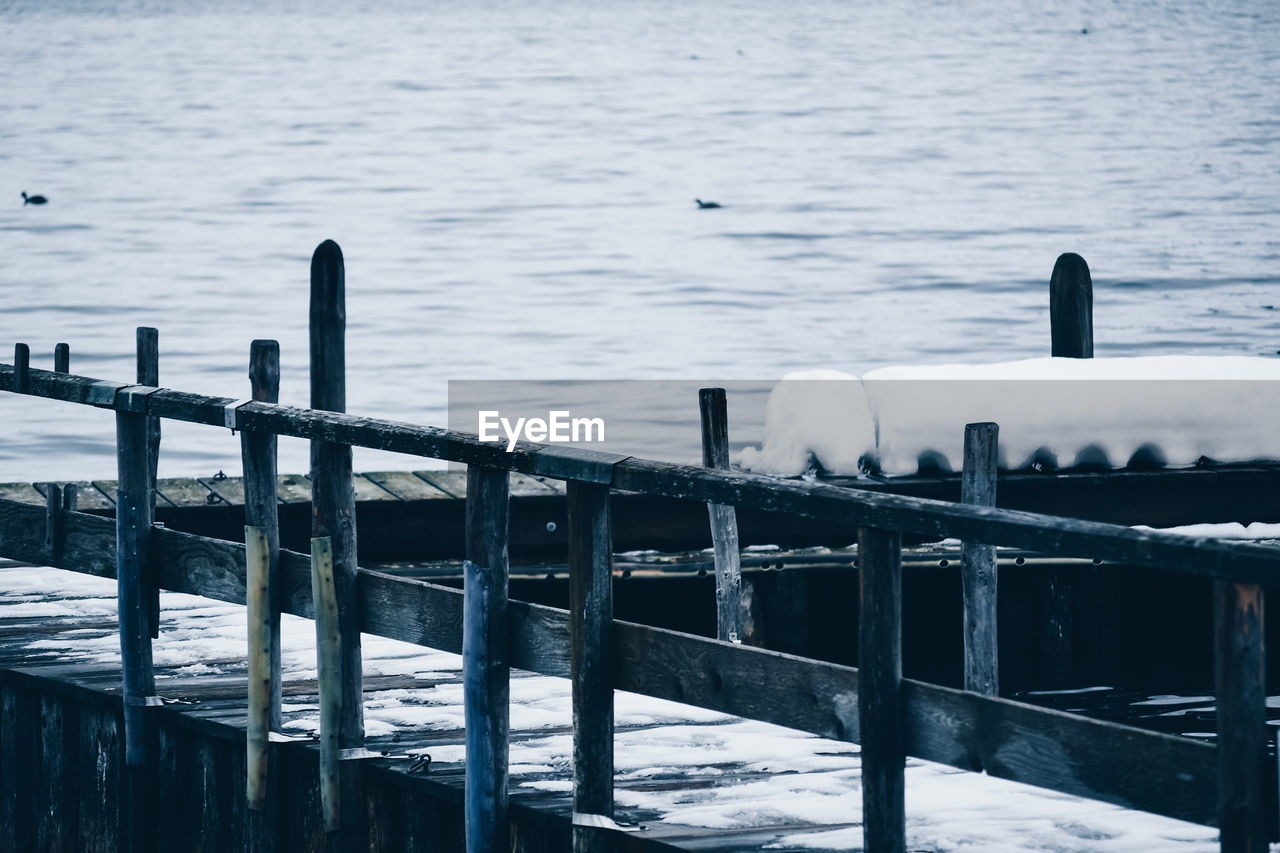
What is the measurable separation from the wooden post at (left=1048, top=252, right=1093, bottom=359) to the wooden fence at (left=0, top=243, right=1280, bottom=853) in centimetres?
414

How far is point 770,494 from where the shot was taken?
543 centimetres

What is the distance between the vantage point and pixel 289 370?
93.0ft

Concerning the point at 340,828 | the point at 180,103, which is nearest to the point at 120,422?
the point at 340,828

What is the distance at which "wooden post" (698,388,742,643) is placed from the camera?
30.7 ft

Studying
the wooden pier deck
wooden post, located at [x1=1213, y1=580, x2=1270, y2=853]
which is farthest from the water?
wooden post, located at [x1=1213, y1=580, x2=1270, y2=853]

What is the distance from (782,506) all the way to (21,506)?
4.31 metres

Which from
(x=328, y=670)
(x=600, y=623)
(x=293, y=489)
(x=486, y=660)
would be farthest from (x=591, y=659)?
(x=293, y=489)

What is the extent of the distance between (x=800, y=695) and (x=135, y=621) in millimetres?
3112

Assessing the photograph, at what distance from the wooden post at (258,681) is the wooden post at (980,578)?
239 centimetres

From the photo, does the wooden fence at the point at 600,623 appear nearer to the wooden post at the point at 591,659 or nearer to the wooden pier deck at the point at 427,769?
the wooden post at the point at 591,659

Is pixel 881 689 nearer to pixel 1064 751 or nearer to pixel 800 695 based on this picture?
pixel 800 695

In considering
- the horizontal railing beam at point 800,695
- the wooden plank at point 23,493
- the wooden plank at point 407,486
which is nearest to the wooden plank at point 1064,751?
the horizontal railing beam at point 800,695

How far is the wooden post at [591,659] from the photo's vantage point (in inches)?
235

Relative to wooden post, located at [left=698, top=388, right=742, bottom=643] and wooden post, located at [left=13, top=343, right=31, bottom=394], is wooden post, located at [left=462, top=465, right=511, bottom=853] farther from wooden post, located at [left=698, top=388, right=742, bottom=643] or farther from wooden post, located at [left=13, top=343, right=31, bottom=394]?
wooden post, located at [left=698, top=388, right=742, bottom=643]
